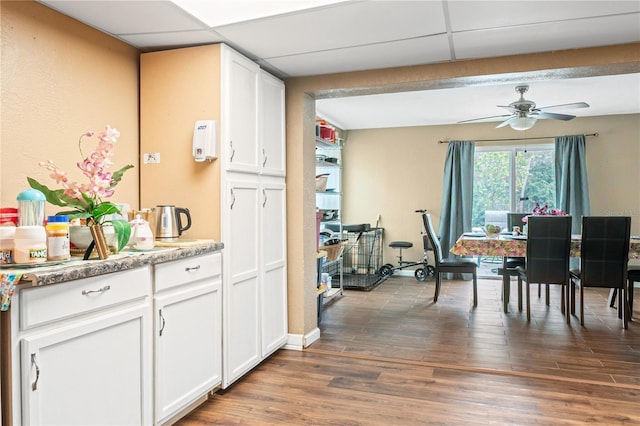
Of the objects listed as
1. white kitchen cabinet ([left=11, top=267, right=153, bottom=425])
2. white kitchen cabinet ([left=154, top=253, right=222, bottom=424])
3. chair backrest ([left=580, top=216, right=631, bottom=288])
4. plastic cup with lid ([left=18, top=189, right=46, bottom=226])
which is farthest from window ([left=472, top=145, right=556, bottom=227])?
plastic cup with lid ([left=18, top=189, right=46, bottom=226])

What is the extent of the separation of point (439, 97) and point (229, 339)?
369cm

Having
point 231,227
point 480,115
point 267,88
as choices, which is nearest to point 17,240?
point 231,227

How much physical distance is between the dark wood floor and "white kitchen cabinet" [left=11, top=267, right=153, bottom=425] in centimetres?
57

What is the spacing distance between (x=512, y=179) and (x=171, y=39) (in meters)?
5.52

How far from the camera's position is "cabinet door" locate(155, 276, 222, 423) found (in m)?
2.20

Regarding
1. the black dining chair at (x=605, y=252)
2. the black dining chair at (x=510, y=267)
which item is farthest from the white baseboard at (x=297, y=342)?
the black dining chair at (x=605, y=252)

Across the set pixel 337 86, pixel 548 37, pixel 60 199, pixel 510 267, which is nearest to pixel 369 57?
pixel 337 86

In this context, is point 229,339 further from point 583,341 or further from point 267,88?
point 583,341

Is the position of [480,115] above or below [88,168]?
above

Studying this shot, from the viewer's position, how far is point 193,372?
2422 millimetres

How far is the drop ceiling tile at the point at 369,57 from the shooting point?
9.23ft

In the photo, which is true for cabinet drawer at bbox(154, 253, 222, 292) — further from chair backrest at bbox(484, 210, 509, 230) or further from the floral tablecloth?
chair backrest at bbox(484, 210, 509, 230)

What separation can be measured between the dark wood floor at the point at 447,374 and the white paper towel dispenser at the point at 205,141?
4.61 ft

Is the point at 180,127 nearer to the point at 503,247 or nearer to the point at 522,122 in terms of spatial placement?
the point at 503,247
